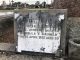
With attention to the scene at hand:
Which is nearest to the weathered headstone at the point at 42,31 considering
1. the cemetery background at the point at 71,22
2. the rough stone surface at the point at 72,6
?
the cemetery background at the point at 71,22

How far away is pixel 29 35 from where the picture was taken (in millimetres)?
4320

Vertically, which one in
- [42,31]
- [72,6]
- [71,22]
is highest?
[72,6]

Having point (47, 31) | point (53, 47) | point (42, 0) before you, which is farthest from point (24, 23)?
point (42, 0)

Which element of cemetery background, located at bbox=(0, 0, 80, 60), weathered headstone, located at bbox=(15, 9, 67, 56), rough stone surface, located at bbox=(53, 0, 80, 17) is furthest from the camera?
rough stone surface, located at bbox=(53, 0, 80, 17)

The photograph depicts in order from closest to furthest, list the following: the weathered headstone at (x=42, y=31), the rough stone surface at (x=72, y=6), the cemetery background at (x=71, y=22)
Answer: the weathered headstone at (x=42, y=31) → the cemetery background at (x=71, y=22) → the rough stone surface at (x=72, y=6)

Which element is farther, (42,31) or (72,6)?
(72,6)

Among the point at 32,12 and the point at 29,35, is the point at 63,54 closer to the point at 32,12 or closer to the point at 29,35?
the point at 29,35

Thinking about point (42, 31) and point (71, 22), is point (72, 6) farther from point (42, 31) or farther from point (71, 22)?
point (42, 31)

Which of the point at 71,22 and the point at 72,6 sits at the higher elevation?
the point at 72,6

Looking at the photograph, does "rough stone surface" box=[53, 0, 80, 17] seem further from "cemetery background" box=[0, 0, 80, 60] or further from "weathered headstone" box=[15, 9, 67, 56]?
"weathered headstone" box=[15, 9, 67, 56]

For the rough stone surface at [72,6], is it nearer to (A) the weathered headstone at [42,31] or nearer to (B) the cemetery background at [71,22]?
(B) the cemetery background at [71,22]

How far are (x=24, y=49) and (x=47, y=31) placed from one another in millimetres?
736

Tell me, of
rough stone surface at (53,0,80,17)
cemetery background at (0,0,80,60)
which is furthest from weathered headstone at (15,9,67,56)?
rough stone surface at (53,0,80,17)


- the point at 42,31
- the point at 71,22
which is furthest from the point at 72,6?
the point at 42,31
